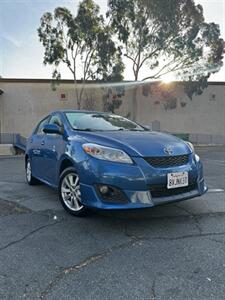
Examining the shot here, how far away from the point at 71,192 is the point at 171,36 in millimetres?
15404

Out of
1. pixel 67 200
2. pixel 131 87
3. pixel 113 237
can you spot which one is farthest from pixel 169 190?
pixel 131 87

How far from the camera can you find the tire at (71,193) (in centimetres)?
407

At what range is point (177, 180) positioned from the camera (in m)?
3.76

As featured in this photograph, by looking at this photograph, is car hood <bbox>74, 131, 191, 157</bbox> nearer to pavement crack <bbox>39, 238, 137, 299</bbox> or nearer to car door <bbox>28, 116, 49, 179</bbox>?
pavement crack <bbox>39, 238, 137, 299</bbox>

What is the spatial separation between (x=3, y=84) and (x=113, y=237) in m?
16.9

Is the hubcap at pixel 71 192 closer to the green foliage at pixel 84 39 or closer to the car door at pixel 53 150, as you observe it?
the car door at pixel 53 150

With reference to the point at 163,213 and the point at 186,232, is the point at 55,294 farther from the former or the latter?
the point at 163,213

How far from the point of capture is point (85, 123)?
4805mm

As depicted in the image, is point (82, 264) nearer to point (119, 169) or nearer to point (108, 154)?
point (119, 169)

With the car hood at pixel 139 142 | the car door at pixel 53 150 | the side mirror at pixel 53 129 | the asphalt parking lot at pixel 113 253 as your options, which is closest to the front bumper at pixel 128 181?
the car hood at pixel 139 142

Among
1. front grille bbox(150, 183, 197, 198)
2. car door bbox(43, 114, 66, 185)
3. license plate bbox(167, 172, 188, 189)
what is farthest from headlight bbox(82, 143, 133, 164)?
car door bbox(43, 114, 66, 185)

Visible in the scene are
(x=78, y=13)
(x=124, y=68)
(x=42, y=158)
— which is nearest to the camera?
(x=42, y=158)

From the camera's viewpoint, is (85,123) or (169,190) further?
(85,123)

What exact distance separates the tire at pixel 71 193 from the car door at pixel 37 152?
107 centimetres
